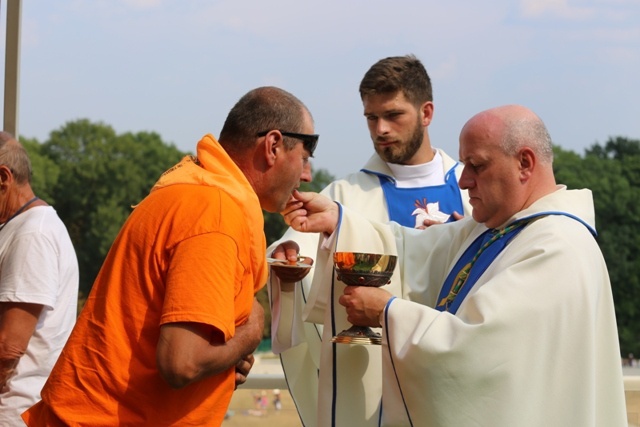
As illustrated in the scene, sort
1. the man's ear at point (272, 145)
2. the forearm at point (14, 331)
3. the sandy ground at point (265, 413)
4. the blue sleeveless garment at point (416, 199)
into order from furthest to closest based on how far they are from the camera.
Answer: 1. the sandy ground at point (265, 413)
2. the blue sleeveless garment at point (416, 199)
3. the forearm at point (14, 331)
4. the man's ear at point (272, 145)

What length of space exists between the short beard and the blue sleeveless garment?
0.50ft

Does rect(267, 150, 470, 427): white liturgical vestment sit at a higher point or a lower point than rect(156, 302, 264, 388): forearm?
lower

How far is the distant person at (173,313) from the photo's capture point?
10.1 ft

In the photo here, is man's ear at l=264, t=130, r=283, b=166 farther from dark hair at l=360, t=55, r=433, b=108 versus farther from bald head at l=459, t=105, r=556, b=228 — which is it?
dark hair at l=360, t=55, r=433, b=108

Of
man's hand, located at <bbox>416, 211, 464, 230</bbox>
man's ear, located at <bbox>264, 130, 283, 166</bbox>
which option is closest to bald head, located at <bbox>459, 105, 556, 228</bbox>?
man's ear, located at <bbox>264, 130, 283, 166</bbox>

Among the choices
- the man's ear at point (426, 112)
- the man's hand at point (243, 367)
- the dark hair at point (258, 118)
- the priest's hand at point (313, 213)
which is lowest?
the man's hand at point (243, 367)

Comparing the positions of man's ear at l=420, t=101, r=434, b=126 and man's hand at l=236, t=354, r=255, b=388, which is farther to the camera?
man's ear at l=420, t=101, r=434, b=126

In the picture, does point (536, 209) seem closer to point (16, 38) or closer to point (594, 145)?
point (16, 38)

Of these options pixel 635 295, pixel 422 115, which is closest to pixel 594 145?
pixel 635 295

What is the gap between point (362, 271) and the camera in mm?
4215

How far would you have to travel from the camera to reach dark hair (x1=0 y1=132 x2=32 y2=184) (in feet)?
15.8


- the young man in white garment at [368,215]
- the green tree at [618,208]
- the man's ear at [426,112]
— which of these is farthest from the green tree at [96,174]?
the man's ear at [426,112]

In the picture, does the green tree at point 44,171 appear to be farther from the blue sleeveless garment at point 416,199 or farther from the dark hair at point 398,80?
the dark hair at point 398,80

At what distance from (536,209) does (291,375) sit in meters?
1.80
